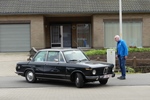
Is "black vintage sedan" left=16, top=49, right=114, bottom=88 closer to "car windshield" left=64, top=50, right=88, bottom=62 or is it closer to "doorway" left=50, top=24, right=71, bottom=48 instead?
"car windshield" left=64, top=50, right=88, bottom=62

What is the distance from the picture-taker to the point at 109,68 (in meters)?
11.8

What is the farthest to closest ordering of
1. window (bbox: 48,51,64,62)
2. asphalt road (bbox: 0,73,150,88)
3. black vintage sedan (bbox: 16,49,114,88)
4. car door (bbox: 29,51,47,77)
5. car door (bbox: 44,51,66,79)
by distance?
1. car door (bbox: 29,51,47,77)
2. window (bbox: 48,51,64,62)
3. asphalt road (bbox: 0,73,150,88)
4. car door (bbox: 44,51,66,79)
5. black vintage sedan (bbox: 16,49,114,88)

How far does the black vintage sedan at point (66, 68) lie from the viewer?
11297 millimetres

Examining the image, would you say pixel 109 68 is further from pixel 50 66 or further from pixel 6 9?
pixel 6 9

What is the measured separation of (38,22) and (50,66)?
15.8 m

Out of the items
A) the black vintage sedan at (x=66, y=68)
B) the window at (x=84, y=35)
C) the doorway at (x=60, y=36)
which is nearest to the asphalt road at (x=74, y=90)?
the black vintage sedan at (x=66, y=68)

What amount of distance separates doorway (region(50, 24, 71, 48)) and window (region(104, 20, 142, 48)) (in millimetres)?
4988

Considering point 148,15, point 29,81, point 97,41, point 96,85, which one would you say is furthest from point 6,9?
point 96,85

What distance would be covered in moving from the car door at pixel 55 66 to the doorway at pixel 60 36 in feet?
62.2

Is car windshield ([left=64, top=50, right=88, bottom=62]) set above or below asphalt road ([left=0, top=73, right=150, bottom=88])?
above

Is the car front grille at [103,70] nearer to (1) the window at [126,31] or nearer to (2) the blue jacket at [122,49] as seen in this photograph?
(2) the blue jacket at [122,49]

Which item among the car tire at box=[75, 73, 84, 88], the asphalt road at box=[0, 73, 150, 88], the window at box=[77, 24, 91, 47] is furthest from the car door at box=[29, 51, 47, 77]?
the window at box=[77, 24, 91, 47]

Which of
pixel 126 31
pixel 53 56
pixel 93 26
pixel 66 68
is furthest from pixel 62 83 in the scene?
pixel 126 31

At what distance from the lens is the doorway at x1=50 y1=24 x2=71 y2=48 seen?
31.6m
